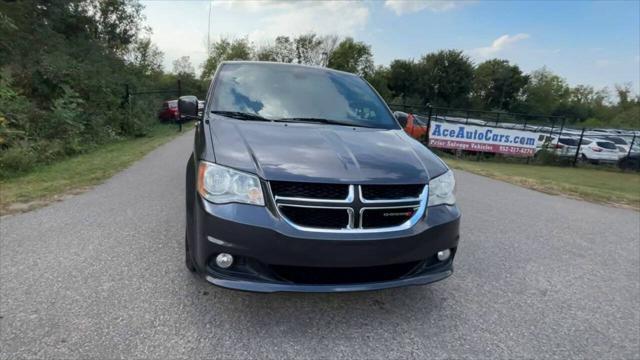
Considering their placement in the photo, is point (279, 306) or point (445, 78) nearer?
point (279, 306)

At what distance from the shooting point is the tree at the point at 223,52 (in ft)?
197

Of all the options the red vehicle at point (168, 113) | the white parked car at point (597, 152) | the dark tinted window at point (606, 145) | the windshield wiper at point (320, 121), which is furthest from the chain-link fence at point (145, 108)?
the dark tinted window at point (606, 145)

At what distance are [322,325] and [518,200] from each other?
5366 mm

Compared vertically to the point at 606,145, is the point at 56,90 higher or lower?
higher

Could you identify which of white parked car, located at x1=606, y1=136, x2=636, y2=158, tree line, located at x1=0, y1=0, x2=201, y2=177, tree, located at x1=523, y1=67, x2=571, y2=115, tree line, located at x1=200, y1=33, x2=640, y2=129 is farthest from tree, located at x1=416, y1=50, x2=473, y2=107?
tree line, located at x1=0, y1=0, x2=201, y2=177

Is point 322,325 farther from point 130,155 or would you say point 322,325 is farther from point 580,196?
point 130,155

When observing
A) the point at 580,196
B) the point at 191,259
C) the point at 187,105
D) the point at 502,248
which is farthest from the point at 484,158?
the point at 191,259

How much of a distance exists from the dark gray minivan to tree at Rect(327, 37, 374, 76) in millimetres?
59559

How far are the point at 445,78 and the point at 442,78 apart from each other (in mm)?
478

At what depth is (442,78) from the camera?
53.7 metres

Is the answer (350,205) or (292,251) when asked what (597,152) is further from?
(292,251)

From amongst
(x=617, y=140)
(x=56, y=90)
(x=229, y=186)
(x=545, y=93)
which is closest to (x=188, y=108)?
(x=229, y=186)

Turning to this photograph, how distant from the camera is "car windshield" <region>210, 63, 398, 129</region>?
10.6 ft

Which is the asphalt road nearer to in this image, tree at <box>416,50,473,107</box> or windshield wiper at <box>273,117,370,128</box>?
windshield wiper at <box>273,117,370,128</box>
